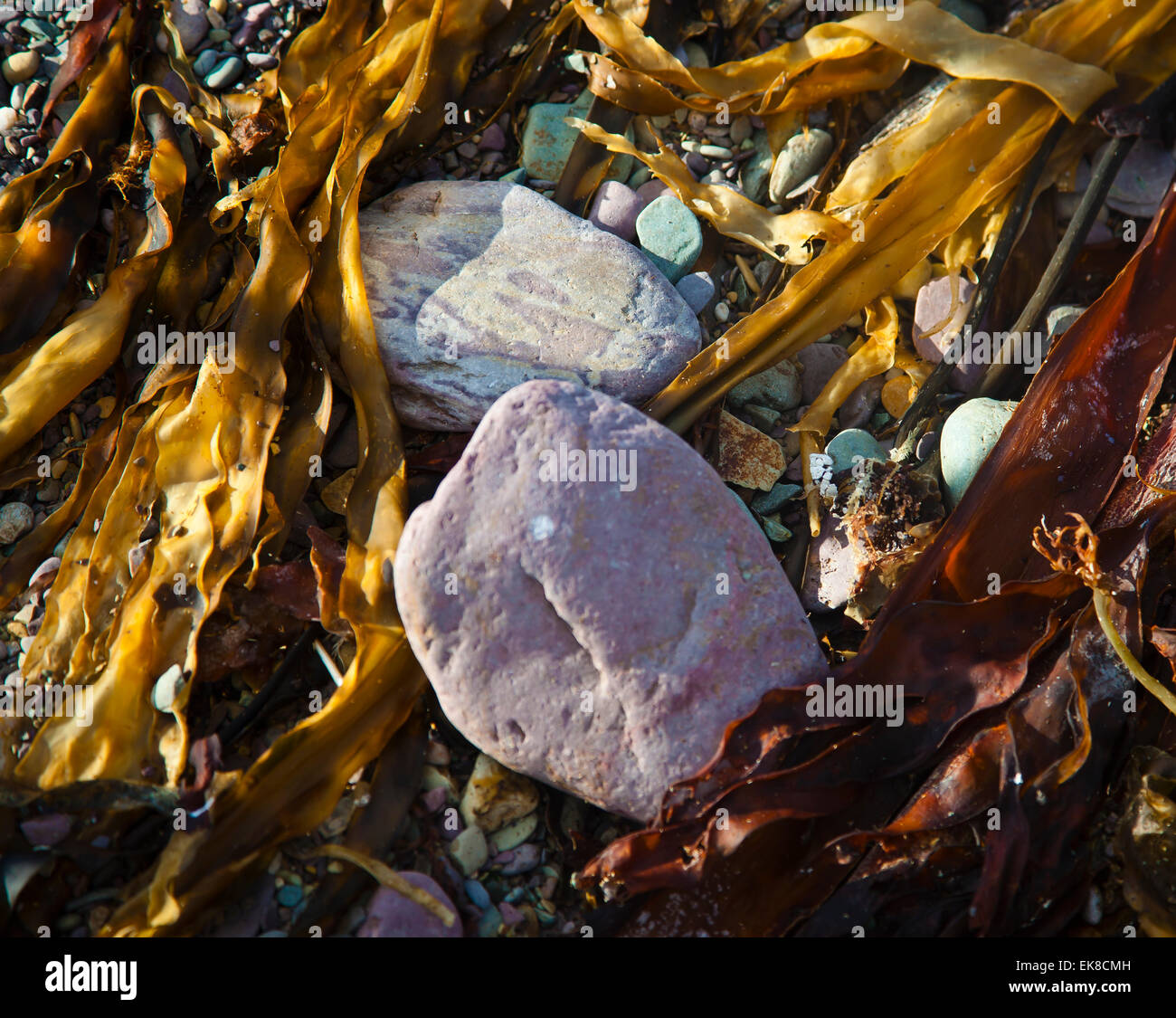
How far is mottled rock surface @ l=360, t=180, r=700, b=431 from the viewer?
6.60ft

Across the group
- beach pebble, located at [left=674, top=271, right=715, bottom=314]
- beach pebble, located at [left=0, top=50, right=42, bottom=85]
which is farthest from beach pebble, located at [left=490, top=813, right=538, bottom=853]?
beach pebble, located at [left=0, top=50, right=42, bottom=85]

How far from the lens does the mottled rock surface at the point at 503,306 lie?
6.60 ft

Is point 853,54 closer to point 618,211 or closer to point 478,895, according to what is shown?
point 618,211

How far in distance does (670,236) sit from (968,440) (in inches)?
37.0

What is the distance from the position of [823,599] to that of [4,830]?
5.95ft

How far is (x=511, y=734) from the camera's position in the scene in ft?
5.61

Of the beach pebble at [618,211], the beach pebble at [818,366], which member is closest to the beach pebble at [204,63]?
the beach pebble at [618,211]

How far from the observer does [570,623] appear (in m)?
1.70

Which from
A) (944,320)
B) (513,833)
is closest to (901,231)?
(944,320)

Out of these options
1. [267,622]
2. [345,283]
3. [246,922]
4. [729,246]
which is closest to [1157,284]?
[729,246]

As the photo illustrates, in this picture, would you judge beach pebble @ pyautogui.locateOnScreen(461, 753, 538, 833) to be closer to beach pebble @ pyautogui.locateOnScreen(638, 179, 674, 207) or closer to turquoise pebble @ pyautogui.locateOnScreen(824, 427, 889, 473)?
turquoise pebble @ pyautogui.locateOnScreen(824, 427, 889, 473)

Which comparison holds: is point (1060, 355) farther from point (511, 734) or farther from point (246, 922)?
point (246, 922)

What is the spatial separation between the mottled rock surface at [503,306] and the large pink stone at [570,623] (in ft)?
1.01

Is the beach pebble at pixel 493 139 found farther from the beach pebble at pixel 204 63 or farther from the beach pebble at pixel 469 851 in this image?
the beach pebble at pixel 469 851
